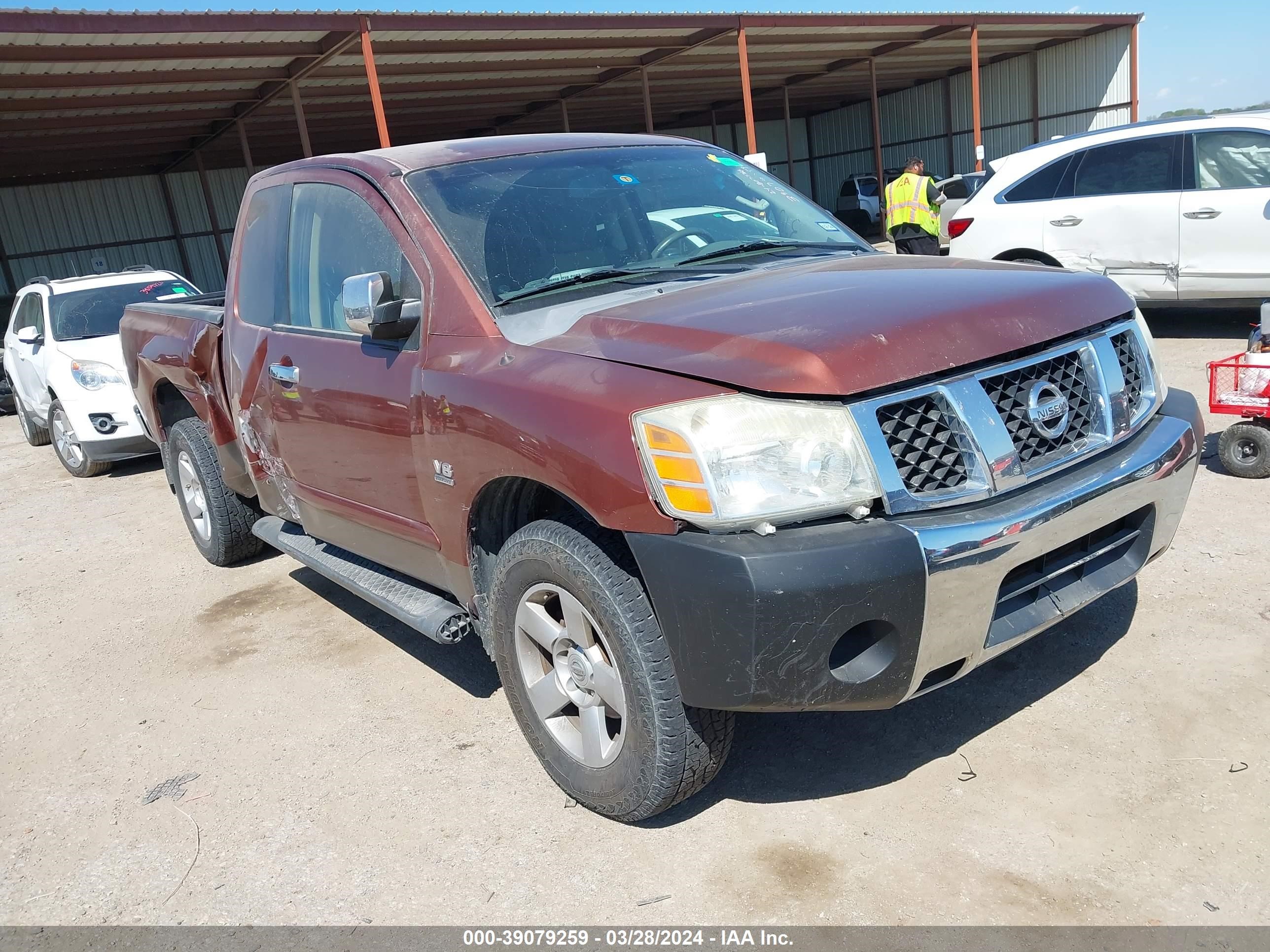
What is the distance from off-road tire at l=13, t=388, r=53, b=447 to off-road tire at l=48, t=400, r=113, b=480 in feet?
5.49

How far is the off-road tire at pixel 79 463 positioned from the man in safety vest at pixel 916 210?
8.18m

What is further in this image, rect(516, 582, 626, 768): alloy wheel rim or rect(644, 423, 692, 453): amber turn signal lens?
rect(516, 582, 626, 768): alloy wheel rim

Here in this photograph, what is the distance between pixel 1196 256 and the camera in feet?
24.6

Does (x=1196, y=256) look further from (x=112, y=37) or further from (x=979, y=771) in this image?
(x=112, y=37)

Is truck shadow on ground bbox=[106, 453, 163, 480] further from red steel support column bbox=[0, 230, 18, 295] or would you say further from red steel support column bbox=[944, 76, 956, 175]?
red steel support column bbox=[944, 76, 956, 175]

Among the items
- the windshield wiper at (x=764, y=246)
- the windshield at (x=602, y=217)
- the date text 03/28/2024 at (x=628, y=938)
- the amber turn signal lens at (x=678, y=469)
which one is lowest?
the date text 03/28/2024 at (x=628, y=938)

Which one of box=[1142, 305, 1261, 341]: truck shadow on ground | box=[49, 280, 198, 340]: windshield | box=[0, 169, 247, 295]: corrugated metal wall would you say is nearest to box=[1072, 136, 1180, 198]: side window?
box=[1142, 305, 1261, 341]: truck shadow on ground

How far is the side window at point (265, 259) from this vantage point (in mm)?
3979

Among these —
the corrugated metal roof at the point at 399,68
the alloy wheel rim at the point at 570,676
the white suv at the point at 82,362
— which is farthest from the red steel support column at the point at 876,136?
the alloy wheel rim at the point at 570,676

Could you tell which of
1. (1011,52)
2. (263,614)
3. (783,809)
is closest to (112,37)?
(263,614)

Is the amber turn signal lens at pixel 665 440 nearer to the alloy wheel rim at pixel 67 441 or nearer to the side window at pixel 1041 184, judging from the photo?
the side window at pixel 1041 184

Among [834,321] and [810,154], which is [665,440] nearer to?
[834,321]

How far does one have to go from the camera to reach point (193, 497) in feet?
18.4

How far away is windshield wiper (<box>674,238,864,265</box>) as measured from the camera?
3359 mm
